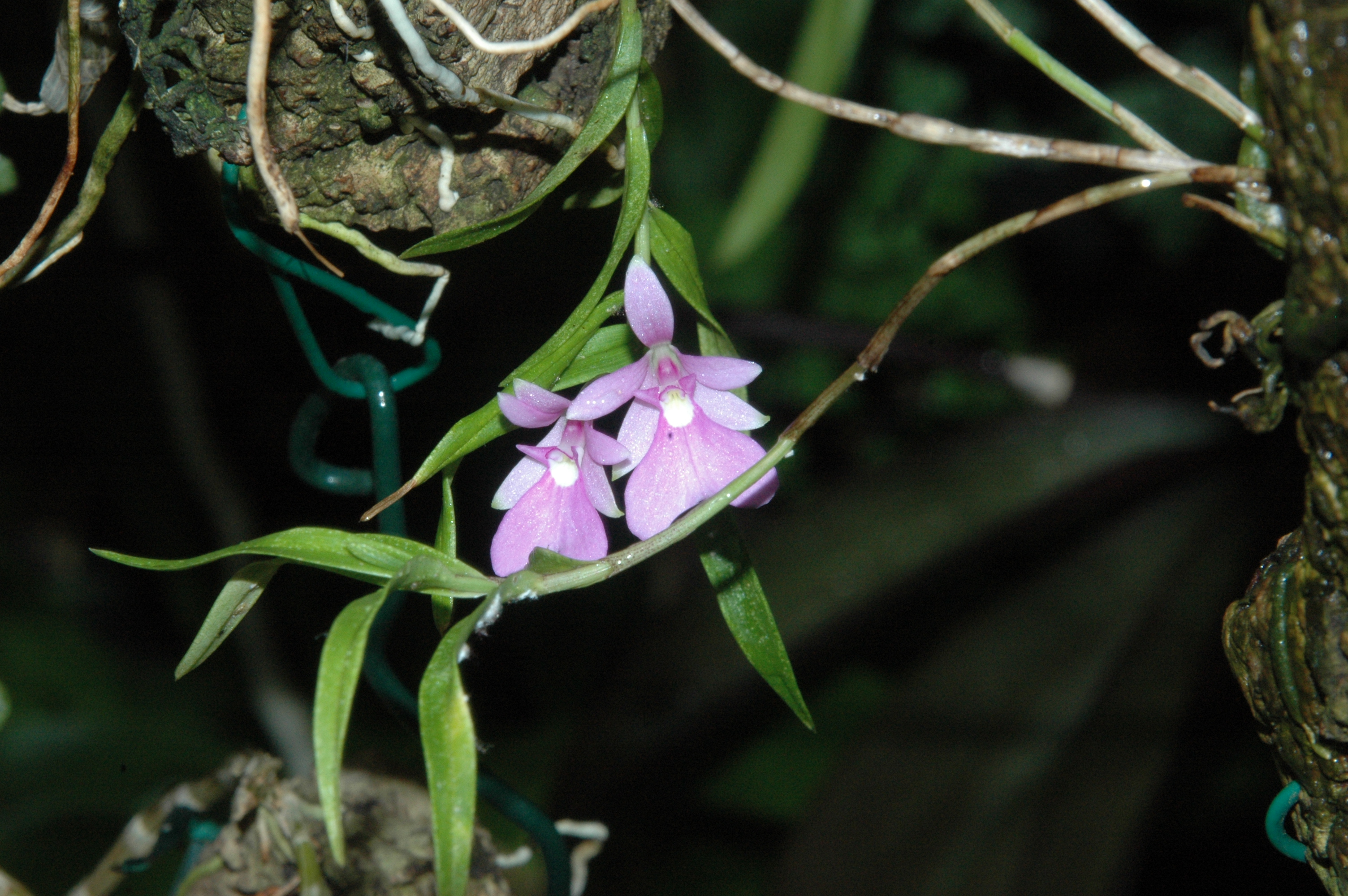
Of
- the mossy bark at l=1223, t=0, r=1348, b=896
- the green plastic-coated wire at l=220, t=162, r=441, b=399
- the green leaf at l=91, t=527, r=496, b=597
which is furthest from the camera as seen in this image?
the green plastic-coated wire at l=220, t=162, r=441, b=399

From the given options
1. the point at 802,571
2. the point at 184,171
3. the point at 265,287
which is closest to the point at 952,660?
the point at 802,571

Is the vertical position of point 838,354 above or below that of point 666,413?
below

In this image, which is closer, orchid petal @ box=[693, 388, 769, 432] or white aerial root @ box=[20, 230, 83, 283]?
orchid petal @ box=[693, 388, 769, 432]

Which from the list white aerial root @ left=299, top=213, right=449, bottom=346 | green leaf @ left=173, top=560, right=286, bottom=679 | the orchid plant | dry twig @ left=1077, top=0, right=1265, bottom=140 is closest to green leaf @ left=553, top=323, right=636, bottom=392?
the orchid plant

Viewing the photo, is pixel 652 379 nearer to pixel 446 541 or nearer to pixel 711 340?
pixel 711 340

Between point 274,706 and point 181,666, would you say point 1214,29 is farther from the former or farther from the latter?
point 274,706

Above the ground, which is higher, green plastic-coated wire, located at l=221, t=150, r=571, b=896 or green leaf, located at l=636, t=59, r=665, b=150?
green leaf, located at l=636, t=59, r=665, b=150

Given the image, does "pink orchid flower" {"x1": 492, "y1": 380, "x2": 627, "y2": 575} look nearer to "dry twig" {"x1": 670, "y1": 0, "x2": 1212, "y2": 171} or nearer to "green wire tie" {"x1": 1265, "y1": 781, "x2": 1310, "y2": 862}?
"dry twig" {"x1": 670, "y1": 0, "x2": 1212, "y2": 171}
